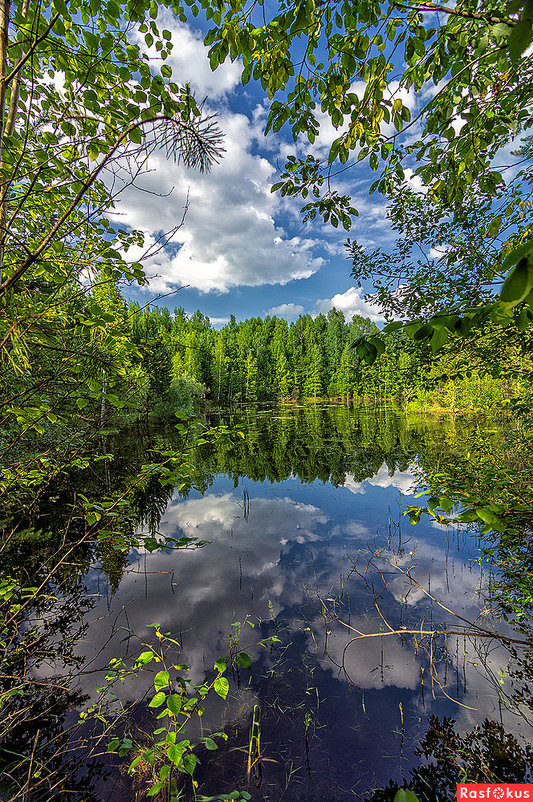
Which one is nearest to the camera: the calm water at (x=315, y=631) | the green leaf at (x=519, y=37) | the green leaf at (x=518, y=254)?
the green leaf at (x=518, y=254)

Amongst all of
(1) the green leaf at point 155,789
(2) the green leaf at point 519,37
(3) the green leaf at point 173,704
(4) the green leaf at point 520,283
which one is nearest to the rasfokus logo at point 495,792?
(1) the green leaf at point 155,789

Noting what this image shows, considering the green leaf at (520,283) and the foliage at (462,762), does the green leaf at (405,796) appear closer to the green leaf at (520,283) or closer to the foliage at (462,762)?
the green leaf at (520,283)

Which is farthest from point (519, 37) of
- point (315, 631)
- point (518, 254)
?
point (315, 631)

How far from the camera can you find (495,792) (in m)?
2.50

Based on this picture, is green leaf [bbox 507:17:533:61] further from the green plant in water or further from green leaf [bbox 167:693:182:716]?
green leaf [bbox 167:693:182:716]

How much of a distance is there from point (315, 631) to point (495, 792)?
8.97 ft

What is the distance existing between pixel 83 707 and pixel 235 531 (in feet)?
17.6

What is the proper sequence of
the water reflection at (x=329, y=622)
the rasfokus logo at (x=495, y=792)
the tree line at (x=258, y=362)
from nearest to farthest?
the rasfokus logo at (x=495, y=792), the water reflection at (x=329, y=622), the tree line at (x=258, y=362)

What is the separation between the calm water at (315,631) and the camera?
317 centimetres

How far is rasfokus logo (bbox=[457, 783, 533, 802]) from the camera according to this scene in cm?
247

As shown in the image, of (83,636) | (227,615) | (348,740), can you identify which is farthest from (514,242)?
(83,636)

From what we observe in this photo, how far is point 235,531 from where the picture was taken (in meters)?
8.91

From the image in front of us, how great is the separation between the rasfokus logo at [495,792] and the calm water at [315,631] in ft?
1.98

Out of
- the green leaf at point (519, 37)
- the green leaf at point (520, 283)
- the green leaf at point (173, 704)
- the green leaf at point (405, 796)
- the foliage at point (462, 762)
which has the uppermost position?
the green leaf at point (519, 37)
